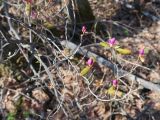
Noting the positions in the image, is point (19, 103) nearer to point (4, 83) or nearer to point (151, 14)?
point (4, 83)

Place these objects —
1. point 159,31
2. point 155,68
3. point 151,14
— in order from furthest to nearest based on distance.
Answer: point 151,14, point 159,31, point 155,68

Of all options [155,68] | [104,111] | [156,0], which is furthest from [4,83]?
[156,0]

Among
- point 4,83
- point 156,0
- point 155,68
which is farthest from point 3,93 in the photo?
point 156,0

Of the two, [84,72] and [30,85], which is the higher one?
[84,72]

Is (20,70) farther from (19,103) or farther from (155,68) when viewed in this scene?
(155,68)

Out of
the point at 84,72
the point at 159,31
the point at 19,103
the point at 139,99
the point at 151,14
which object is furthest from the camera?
the point at 151,14

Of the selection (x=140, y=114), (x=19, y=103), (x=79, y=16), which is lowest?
(x=140, y=114)

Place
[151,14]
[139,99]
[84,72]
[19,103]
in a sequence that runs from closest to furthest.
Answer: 1. [84,72]
2. [19,103]
3. [139,99]
4. [151,14]

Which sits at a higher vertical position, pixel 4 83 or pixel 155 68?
pixel 4 83

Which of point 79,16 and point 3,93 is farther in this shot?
point 79,16
